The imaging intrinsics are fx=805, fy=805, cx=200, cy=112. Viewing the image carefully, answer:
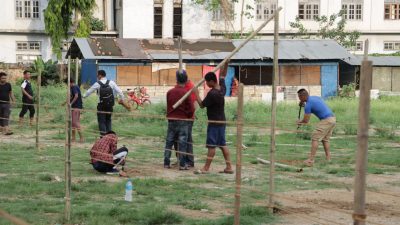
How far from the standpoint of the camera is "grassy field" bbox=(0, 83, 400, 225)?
Answer: 366 inches

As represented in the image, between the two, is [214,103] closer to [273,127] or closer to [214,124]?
[214,124]

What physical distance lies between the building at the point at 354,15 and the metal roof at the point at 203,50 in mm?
11967

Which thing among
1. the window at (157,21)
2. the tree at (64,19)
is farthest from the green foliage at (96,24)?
the window at (157,21)

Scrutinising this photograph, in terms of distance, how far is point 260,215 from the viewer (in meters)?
9.34

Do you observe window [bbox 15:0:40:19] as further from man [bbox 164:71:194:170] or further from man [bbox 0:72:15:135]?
man [bbox 164:71:194:170]

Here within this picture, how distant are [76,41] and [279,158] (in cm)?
2500

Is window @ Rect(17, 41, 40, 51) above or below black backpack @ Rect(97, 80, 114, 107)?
above

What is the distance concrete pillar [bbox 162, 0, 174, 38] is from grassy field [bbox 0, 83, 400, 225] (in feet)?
100

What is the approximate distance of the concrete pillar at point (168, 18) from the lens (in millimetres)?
51344

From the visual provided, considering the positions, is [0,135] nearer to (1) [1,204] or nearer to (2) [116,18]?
(1) [1,204]

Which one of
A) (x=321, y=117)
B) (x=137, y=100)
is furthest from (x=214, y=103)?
(x=137, y=100)

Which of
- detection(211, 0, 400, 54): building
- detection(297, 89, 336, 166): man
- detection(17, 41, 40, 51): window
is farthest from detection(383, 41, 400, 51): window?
detection(297, 89, 336, 166): man

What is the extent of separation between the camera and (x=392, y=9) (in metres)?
54.4

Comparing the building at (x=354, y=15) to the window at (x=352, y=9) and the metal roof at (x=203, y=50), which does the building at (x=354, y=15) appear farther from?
the metal roof at (x=203, y=50)
